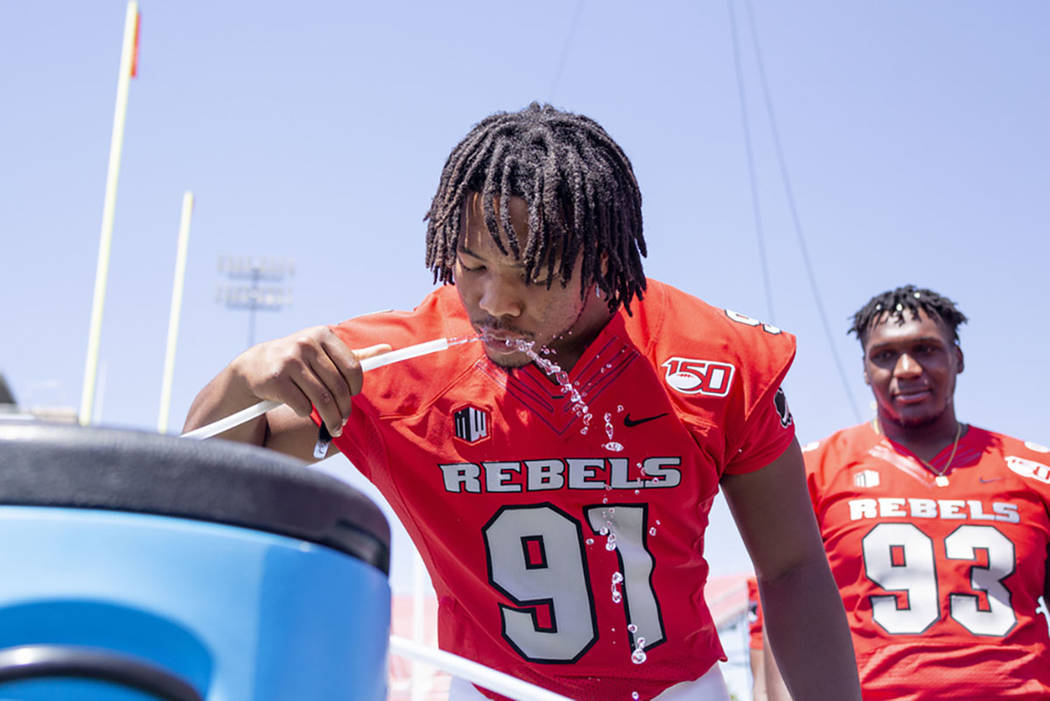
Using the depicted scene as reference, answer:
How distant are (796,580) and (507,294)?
74cm

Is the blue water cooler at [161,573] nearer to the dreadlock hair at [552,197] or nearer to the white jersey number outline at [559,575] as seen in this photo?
the dreadlock hair at [552,197]

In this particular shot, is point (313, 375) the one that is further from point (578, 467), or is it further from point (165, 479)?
point (165, 479)

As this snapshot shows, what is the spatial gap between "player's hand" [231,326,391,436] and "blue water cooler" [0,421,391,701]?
613mm

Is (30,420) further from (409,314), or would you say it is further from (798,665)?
(798,665)

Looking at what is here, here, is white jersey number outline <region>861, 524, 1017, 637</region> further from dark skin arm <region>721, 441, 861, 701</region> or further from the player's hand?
the player's hand

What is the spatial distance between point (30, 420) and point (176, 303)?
11054mm

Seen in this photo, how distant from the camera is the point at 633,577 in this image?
69.0 inches

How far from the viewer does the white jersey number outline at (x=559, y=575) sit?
1.73m

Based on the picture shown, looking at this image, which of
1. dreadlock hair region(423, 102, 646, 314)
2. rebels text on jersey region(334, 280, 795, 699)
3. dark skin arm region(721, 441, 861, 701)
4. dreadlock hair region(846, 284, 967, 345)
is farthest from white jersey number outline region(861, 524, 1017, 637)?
dreadlock hair region(423, 102, 646, 314)

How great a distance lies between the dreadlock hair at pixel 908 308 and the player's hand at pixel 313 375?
265cm

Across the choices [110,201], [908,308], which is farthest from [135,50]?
[908,308]

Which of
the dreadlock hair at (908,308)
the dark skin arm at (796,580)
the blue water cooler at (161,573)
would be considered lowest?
the blue water cooler at (161,573)

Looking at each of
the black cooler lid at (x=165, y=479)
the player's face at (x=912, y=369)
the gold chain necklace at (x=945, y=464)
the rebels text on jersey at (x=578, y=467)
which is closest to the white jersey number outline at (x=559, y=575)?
the rebels text on jersey at (x=578, y=467)

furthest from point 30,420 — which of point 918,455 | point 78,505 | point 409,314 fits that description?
point 918,455
